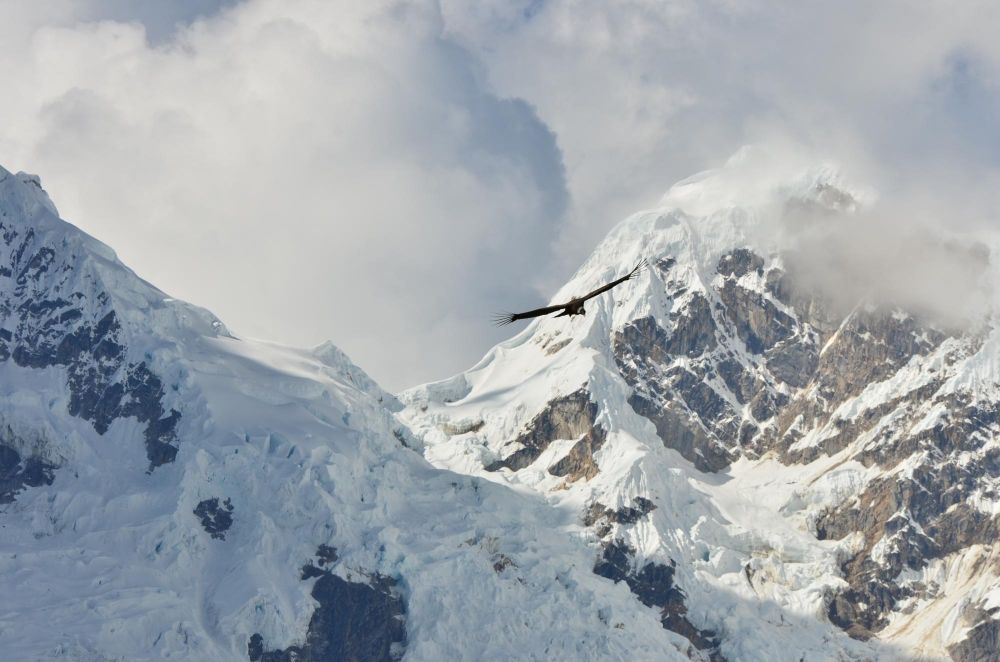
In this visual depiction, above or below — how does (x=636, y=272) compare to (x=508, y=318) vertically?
above

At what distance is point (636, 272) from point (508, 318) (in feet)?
43.7

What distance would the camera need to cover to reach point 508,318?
119000 millimetres

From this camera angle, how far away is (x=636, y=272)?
129 m

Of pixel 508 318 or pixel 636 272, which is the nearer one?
pixel 508 318

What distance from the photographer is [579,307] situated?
402 feet

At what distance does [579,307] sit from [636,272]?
7.88m

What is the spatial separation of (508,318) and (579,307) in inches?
223
